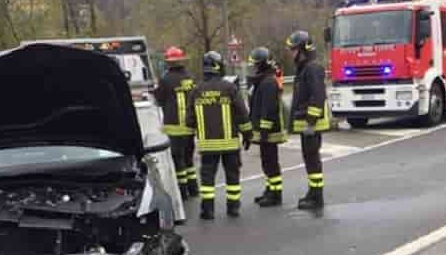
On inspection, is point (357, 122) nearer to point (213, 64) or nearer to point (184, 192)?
point (184, 192)

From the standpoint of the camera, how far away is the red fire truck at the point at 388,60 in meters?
18.8

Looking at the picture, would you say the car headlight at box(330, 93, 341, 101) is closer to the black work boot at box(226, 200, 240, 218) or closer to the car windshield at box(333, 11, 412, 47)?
the car windshield at box(333, 11, 412, 47)

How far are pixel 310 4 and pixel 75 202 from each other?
1915 inches

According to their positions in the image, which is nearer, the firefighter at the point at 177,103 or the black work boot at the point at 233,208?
the black work boot at the point at 233,208

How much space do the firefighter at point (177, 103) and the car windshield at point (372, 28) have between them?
9280 millimetres

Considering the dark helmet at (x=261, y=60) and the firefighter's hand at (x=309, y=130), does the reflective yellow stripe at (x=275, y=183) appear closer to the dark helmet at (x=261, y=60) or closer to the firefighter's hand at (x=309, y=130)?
the firefighter's hand at (x=309, y=130)

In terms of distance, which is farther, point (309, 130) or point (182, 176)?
point (182, 176)

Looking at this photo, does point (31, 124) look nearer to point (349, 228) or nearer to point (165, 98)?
point (349, 228)

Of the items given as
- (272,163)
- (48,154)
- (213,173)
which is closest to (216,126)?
(213,173)

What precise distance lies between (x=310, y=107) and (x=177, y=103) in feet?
6.28

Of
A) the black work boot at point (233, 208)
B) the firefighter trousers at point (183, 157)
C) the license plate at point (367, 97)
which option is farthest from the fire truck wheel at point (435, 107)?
the black work boot at point (233, 208)

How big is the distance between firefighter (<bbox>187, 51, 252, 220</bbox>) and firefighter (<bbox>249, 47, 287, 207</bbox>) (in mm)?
574

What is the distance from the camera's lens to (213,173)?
938 centimetres

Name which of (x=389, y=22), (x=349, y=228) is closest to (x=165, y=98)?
(x=349, y=228)
